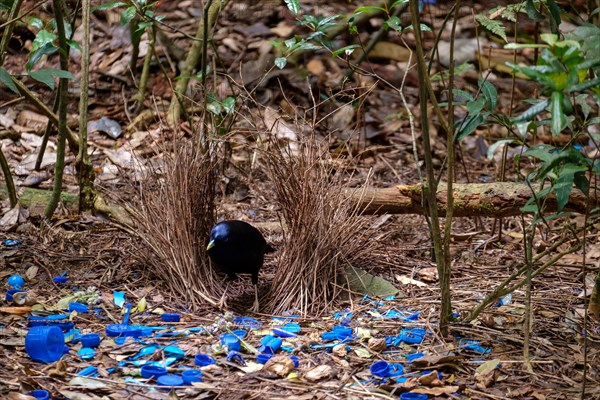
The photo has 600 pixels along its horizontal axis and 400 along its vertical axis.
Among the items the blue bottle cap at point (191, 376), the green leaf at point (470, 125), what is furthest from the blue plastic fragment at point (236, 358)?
the green leaf at point (470, 125)

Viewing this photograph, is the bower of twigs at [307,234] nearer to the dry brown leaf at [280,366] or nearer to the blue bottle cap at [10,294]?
the dry brown leaf at [280,366]

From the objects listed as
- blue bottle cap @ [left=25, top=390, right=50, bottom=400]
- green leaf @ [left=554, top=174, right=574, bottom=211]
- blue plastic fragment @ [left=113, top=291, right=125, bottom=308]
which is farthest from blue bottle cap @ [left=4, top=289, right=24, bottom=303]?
green leaf @ [left=554, top=174, right=574, bottom=211]

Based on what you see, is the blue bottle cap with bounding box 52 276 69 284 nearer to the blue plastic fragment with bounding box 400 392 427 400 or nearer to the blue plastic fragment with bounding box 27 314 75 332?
the blue plastic fragment with bounding box 27 314 75 332

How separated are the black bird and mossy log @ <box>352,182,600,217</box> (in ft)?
1.71

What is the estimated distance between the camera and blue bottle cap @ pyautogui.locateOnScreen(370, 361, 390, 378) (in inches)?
86.1

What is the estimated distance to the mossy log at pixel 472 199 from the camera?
3.07 meters

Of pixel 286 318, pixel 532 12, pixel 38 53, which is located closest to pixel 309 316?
pixel 286 318

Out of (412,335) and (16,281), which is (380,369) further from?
(16,281)

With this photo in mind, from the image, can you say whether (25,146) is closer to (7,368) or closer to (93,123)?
(93,123)

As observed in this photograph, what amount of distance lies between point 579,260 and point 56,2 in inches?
95.9

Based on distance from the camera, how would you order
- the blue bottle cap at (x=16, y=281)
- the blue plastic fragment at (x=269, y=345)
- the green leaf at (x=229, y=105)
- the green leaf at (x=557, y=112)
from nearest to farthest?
the green leaf at (x=557, y=112)
the blue plastic fragment at (x=269, y=345)
the blue bottle cap at (x=16, y=281)
the green leaf at (x=229, y=105)

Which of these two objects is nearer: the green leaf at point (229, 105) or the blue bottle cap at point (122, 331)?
the blue bottle cap at point (122, 331)

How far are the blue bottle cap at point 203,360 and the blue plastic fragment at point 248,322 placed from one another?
283 millimetres

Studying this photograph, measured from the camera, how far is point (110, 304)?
273 centimetres
